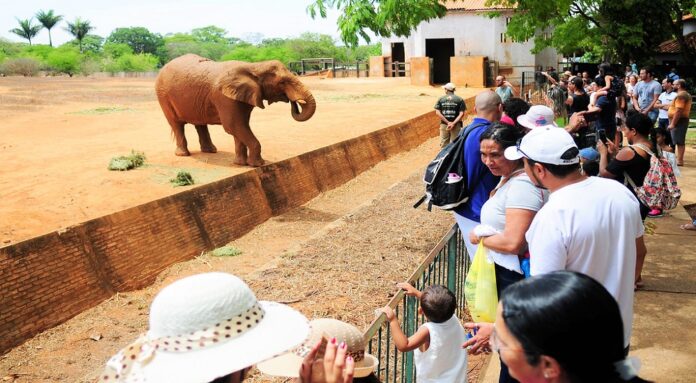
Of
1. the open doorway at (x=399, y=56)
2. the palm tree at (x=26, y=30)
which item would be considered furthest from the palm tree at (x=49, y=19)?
the open doorway at (x=399, y=56)

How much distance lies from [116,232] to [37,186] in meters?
2.33

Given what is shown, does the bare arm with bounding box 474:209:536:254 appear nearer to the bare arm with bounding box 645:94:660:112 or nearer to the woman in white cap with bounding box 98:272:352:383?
the woman in white cap with bounding box 98:272:352:383

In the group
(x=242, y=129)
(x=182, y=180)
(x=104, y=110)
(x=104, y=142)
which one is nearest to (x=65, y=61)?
(x=104, y=110)

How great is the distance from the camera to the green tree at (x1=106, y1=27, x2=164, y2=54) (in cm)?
9406

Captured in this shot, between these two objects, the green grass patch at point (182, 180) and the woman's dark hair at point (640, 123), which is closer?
the woman's dark hair at point (640, 123)

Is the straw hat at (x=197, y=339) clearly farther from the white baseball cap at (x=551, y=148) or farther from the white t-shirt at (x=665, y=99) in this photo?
the white t-shirt at (x=665, y=99)

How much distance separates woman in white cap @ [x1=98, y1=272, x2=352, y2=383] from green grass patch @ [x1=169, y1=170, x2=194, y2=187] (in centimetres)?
883

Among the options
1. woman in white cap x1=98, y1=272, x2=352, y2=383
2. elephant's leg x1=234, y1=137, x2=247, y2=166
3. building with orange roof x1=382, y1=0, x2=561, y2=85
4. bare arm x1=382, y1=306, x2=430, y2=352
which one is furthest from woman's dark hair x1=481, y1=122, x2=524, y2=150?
building with orange roof x1=382, y1=0, x2=561, y2=85

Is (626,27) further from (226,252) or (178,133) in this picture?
(226,252)

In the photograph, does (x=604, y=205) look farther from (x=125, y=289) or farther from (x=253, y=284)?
(x=125, y=289)

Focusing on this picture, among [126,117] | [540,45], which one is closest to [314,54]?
[540,45]

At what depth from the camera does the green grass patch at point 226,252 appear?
984cm

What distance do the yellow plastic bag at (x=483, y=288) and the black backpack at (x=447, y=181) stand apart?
0.83 meters

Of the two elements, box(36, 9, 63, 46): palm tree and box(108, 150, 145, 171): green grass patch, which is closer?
box(108, 150, 145, 171): green grass patch
